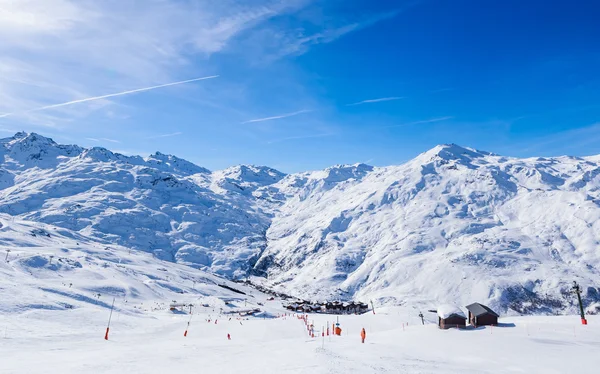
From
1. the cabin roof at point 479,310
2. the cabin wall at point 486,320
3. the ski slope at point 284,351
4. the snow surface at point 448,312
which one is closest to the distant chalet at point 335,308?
the cabin roof at point 479,310

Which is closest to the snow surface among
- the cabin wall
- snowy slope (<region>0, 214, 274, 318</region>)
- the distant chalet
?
the cabin wall

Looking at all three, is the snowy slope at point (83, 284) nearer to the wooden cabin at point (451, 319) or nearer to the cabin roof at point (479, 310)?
the wooden cabin at point (451, 319)

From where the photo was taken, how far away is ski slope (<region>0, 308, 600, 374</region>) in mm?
23391

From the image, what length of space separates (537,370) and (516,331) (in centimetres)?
3018

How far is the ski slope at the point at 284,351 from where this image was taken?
23391mm

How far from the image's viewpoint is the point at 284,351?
30.4 metres

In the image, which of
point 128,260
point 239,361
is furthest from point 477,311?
point 128,260

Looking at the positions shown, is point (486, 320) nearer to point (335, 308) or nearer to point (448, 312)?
point (448, 312)

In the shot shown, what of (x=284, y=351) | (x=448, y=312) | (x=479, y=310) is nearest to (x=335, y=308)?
(x=479, y=310)

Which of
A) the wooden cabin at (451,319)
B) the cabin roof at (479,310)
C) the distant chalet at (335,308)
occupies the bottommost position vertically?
the distant chalet at (335,308)

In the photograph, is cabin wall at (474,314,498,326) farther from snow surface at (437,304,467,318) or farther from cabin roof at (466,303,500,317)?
snow surface at (437,304,467,318)

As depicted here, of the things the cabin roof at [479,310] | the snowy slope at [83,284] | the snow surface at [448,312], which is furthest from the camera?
the snowy slope at [83,284]

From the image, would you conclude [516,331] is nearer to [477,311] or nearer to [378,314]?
[477,311]

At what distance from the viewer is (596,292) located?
19025 centimetres
